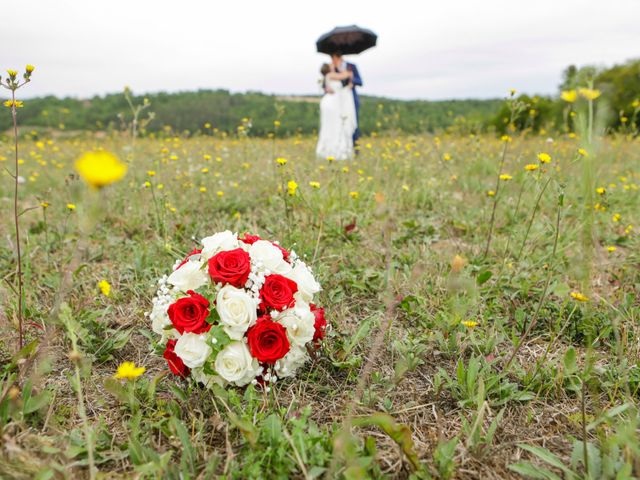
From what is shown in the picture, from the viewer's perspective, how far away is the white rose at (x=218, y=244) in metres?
1.54

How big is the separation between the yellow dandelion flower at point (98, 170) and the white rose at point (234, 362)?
0.86 metres

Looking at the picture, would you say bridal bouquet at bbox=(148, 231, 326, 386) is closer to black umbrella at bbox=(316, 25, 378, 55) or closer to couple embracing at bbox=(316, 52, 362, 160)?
couple embracing at bbox=(316, 52, 362, 160)

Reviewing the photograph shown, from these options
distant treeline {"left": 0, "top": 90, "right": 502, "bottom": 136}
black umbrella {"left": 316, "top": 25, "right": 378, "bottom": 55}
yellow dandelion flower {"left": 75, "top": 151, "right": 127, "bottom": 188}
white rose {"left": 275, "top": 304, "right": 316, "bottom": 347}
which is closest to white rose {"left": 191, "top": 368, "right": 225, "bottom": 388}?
white rose {"left": 275, "top": 304, "right": 316, "bottom": 347}

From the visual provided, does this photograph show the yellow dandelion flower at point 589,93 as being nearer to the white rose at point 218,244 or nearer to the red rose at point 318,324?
the red rose at point 318,324

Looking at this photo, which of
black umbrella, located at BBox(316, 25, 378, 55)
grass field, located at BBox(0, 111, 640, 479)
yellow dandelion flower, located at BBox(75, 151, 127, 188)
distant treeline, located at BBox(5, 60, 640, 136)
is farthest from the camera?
distant treeline, located at BBox(5, 60, 640, 136)

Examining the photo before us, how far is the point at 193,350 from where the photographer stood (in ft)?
4.48

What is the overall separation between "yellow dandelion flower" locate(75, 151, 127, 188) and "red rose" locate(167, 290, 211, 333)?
81 cm

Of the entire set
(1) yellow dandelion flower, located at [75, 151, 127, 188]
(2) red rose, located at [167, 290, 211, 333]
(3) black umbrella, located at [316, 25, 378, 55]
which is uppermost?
(3) black umbrella, located at [316, 25, 378, 55]

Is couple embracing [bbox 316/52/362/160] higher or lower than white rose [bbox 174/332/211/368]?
higher

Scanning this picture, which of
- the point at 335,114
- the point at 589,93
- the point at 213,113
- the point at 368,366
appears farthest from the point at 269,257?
the point at 213,113

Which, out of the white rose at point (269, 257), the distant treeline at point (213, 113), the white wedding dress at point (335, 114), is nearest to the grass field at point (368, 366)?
the white rose at point (269, 257)

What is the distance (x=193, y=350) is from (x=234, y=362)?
5.2 inches

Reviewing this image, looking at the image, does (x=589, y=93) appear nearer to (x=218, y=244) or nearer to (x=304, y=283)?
(x=304, y=283)

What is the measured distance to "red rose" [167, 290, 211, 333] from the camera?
4.43 feet
